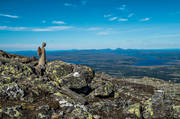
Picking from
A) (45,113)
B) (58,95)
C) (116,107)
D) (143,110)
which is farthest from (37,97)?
(143,110)

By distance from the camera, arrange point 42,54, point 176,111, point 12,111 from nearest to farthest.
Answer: point 12,111
point 176,111
point 42,54

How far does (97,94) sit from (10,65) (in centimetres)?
1453

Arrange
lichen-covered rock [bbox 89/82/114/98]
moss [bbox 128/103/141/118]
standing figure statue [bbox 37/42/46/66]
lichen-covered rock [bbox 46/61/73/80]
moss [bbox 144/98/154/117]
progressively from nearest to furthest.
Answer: moss [bbox 128/103/141/118], moss [bbox 144/98/154/117], lichen-covered rock [bbox 89/82/114/98], lichen-covered rock [bbox 46/61/73/80], standing figure statue [bbox 37/42/46/66]

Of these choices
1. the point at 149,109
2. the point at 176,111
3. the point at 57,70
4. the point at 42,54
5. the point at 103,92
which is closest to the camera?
the point at 149,109

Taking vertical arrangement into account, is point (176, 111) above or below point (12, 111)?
below

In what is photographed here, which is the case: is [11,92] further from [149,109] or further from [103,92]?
[149,109]

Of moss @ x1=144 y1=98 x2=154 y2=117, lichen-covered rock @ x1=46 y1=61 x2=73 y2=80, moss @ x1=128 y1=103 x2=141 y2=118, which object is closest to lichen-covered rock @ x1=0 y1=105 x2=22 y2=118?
lichen-covered rock @ x1=46 y1=61 x2=73 y2=80

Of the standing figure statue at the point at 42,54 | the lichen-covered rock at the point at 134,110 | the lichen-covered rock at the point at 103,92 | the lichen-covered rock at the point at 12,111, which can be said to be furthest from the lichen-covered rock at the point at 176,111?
the standing figure statue at the point at 42,54

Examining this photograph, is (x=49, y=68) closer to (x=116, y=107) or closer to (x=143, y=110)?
(x=116, y=107)

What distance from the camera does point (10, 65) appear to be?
23203 millimetres

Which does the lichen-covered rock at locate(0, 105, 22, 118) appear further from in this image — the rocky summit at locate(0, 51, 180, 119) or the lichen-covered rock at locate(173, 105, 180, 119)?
the lichen-covered rock at locate(173, 105, 180, 119)

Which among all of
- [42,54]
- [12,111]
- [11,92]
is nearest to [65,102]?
[12,111]

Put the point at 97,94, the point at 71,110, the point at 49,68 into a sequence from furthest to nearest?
the point at 49,68 → the point at 97,94 → the point at 71,110

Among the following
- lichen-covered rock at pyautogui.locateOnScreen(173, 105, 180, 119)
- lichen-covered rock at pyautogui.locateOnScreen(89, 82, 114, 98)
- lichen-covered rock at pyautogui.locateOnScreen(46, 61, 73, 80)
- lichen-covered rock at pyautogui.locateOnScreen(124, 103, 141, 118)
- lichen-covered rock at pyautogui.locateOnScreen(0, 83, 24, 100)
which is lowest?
lichen-covered rock at pyautogui.locateOnScreen(173, 105, 180, 119)
